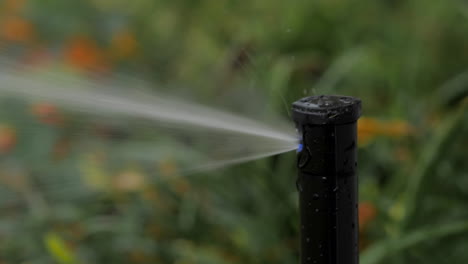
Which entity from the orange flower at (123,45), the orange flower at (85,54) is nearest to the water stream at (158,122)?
the orange flower at (85,54)

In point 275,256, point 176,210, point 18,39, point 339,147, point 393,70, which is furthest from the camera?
point 18,39

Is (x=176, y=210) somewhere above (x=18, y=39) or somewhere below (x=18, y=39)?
below

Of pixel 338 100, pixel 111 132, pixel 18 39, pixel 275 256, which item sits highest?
→ pixel 18 39

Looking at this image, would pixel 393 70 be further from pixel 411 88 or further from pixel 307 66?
pixel 307 66

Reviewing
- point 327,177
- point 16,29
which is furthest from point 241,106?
point 16,29

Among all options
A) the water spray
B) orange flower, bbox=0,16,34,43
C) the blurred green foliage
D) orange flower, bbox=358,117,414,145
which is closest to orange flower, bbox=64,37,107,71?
the blurred green foliage

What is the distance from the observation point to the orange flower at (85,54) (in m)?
2.02

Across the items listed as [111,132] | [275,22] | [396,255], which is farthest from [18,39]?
[396,255]

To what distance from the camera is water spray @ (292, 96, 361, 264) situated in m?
0.65

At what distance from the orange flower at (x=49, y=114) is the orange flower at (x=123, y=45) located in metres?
0.35

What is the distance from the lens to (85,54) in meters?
2.09

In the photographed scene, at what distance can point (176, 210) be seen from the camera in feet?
4.97

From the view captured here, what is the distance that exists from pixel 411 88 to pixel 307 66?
38cm

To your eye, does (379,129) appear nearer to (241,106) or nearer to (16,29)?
(241,106)
